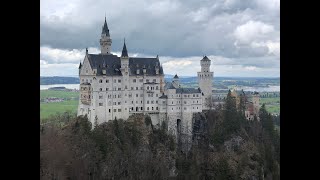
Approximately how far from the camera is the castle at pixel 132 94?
22656 mm

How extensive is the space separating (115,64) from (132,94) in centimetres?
218

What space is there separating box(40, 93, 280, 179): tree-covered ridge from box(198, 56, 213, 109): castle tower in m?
1.91

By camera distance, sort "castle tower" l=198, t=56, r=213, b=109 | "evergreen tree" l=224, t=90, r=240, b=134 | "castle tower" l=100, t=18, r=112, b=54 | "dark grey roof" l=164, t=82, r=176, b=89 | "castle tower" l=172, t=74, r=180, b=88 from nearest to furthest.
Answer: "evergreen tree" l=224, t=90, r=240, b=134 < "dark grey roof" l=164, t=82, r=176, b=89 < "castle tower" l=172, t=74, r=180, b=88 < "castle tower" l=100, t=18, r=112, b=54 < "castle tower" l=198, t=56, r=213, b=109

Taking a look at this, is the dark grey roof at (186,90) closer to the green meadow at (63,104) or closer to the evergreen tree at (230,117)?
the evergreen tree at (230,117)

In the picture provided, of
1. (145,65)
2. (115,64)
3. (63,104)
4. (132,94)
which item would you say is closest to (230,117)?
(132,94)

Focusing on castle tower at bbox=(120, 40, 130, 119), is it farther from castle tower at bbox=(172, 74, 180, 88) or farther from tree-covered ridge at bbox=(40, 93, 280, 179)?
castle tower at bbox=(172, 74, 180, 88)

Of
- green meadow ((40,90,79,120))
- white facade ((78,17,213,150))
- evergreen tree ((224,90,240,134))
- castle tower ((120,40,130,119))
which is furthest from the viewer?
green meadow ((40,90,79,120))

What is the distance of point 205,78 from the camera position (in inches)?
1081

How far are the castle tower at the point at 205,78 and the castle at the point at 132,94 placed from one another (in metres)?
1.39

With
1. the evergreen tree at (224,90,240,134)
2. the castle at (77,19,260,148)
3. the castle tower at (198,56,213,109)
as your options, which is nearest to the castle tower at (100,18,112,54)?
the castle at (77,19,260,148)

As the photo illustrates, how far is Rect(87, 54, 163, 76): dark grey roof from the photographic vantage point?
23.7 metres

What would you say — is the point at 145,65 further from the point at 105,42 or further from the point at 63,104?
the point at 63,104
